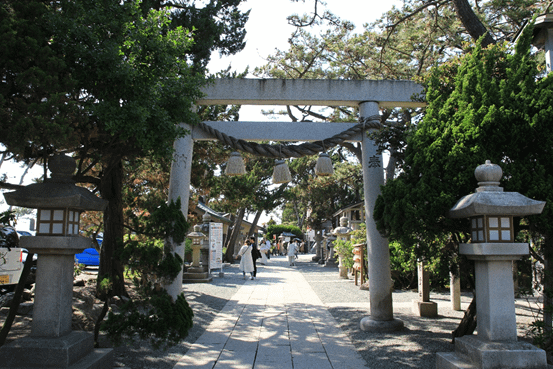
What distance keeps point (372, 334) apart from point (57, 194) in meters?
5.04

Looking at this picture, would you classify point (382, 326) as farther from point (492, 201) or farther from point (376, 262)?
point (492, 201)

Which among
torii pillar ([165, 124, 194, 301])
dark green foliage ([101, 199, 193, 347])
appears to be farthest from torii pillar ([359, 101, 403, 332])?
dark green foliage ([101, 199, 193, 347])

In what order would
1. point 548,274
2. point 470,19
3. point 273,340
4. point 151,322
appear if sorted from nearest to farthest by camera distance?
point 548,274 → point 151,322 → point 273,340 → point 470,19

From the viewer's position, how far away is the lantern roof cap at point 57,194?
371 cm

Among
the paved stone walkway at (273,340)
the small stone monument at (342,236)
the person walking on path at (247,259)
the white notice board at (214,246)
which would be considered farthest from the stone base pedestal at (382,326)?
the person walking on path at (247,259)

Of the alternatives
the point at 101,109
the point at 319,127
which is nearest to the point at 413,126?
the point at 319,127

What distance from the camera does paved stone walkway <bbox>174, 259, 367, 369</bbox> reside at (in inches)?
195

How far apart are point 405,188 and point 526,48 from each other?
2.08 metres

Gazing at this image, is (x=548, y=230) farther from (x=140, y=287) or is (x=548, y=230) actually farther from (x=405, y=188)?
(x=140, y=287)

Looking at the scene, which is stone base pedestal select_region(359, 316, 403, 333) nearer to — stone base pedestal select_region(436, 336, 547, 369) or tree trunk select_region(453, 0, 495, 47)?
stone base pedestal select_region(436, 336, 547, 369)

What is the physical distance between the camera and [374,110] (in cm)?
677

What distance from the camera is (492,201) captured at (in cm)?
365

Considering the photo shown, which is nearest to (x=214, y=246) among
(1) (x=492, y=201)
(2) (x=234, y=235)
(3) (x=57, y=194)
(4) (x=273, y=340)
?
(2) (x=234, y=235)

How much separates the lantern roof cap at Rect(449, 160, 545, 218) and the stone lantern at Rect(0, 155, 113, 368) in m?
3.78
